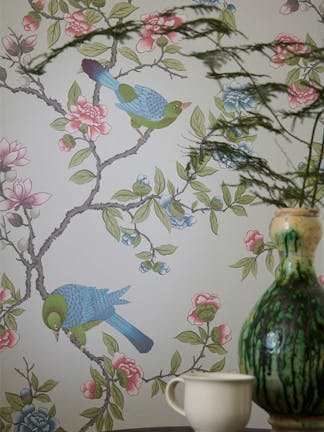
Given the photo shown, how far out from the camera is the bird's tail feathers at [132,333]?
2277 millimetres

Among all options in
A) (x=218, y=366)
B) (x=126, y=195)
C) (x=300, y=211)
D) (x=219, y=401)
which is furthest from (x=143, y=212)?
(x=219, y=401)

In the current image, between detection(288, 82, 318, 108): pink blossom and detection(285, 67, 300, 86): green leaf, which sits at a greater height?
detection(285, 67, 300, 86): green leaf

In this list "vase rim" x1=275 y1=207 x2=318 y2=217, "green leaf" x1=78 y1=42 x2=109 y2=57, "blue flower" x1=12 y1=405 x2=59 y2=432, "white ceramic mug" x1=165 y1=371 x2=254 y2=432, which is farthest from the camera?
"green leaf" x1=78 y1=42 x2=109 y2=57

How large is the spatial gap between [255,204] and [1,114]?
2.62 feet

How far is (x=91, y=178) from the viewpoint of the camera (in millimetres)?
2307

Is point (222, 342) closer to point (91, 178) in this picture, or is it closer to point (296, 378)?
point (91, 178)

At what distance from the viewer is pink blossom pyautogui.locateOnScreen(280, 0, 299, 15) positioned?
242 cm

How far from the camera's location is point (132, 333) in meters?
2.28

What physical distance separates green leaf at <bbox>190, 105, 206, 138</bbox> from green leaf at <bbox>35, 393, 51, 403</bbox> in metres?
0.89

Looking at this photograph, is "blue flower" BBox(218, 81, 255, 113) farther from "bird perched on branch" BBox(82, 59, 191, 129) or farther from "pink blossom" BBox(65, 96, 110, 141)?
"pink blossom" BBox(65, 96, 110, 141)

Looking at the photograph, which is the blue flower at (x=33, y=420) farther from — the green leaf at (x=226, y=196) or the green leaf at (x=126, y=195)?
the green leaf at (x=226, y=196)

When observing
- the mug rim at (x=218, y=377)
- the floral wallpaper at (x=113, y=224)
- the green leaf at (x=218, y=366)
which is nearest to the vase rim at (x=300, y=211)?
the mug rim at (x=218, y=377)

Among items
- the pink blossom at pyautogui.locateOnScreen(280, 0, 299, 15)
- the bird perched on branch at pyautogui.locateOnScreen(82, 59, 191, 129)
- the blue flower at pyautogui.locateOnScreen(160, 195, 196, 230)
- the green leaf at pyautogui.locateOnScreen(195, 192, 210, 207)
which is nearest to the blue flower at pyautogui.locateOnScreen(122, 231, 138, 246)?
the blue flower at pyautogui.locateOnScreen(160, 195, 196, 230)

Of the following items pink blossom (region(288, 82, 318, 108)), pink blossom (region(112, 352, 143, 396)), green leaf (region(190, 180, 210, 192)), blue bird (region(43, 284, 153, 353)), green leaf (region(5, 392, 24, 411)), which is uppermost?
pink blossom (region(288, 82, 318, 108))
